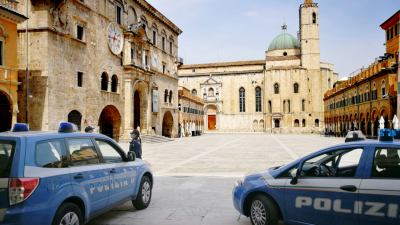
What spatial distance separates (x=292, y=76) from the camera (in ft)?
247

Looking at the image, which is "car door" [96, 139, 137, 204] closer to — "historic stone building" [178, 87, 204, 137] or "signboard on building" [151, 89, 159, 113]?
"signboard on building" [151, 89, 159, 113]

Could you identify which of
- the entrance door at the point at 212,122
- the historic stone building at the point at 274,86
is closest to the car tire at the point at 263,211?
the historic stone building at the point at 274,86

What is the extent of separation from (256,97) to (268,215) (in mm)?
76595

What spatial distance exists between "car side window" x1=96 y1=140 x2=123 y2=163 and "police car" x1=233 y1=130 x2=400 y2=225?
8.27 feet

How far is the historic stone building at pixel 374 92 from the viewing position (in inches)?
1294

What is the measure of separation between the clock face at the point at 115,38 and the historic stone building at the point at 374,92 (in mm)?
24891

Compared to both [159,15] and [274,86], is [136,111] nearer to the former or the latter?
[159,15]

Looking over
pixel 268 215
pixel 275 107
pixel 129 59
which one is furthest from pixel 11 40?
pixel 275 107

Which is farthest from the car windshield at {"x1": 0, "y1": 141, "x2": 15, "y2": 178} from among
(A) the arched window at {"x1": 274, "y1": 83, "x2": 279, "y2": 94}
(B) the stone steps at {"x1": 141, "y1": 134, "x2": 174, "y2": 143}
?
(A) the arched window at {"x1": 274, "y1": 83, "x2": 279, "y2": 94}

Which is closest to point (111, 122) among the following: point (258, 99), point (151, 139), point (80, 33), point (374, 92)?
point (151, 139)

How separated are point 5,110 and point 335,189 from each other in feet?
64.7

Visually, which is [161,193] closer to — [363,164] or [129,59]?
[363,164]

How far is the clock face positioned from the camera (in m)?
29.6

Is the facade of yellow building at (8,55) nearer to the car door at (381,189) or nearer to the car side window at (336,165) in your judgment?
the car side window at (336,165)
